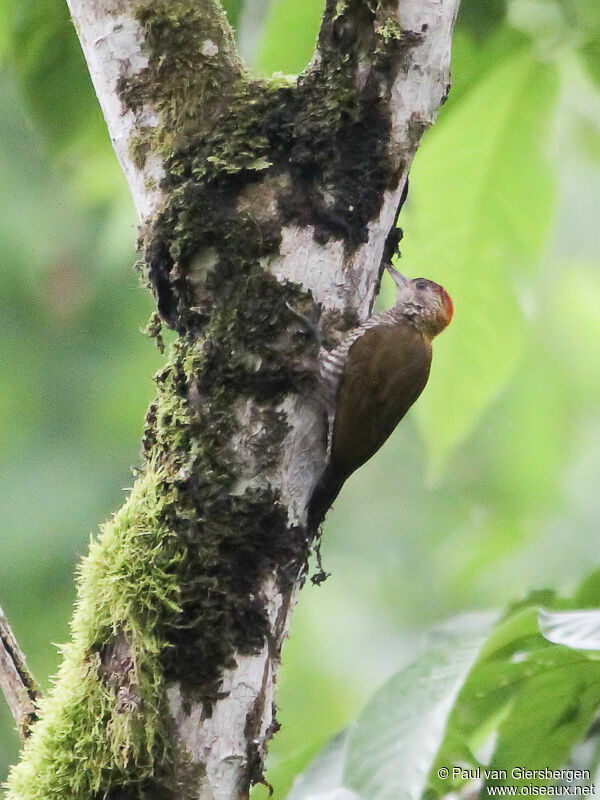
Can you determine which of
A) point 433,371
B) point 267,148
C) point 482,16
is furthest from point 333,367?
point 482,16

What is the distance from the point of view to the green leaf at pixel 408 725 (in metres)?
1.61

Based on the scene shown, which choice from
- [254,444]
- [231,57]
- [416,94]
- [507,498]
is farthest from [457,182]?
[507,498]

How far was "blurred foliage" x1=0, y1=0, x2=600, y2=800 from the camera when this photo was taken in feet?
7.47

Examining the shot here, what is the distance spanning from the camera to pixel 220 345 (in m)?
1.84

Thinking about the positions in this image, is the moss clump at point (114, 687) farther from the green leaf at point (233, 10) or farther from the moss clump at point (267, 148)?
the green leaf at point (233, 10)

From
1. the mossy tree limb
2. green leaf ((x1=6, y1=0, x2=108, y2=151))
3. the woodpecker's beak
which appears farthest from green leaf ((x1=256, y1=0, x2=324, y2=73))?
the woodpecker's beak

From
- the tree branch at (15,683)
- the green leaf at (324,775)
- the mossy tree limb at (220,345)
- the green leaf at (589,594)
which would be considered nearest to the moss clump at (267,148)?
the mossy tree limb at (220,345)

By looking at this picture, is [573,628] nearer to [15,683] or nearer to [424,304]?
[15,683]

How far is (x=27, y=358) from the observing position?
574 centimetres

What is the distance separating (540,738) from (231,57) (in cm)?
150

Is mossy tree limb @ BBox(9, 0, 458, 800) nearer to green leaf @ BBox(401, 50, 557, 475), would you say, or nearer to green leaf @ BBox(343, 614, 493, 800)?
green leaf @ BBox(343, 614, 493, 800)

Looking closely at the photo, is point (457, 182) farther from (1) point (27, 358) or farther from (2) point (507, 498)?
(1) point (27, 358)

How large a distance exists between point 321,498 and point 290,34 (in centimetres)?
104

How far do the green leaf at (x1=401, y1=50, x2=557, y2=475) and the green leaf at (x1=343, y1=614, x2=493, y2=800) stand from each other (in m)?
0.72
